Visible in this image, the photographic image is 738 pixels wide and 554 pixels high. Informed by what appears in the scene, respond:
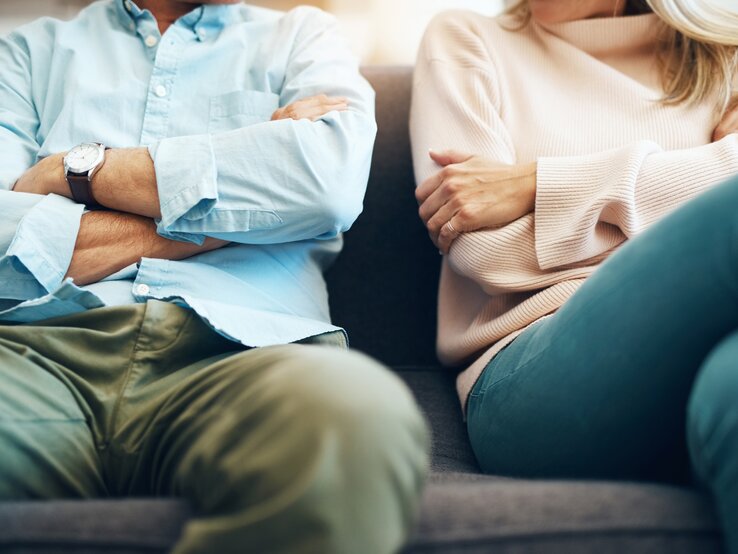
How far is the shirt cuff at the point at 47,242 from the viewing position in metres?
0.88

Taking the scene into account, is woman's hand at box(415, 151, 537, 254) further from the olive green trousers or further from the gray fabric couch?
the gray fabric couch

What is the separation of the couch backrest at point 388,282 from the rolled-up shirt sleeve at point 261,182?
330 millimetres

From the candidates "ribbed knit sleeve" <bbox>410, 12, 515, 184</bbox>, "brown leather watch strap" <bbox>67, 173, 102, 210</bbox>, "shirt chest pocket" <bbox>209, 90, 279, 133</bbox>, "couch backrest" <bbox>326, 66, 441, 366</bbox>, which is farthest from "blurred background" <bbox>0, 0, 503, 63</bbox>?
"brown leather watch strap" <bbox>67, 173, 102, 210</bbox>

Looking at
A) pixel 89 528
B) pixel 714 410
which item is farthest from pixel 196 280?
pixel 714 410

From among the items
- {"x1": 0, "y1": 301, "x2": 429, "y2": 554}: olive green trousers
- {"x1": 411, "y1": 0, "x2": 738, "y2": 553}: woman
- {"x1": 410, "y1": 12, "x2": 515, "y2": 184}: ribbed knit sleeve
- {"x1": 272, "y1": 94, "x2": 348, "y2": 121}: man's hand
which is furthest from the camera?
{"x1": 410, "y1": 12, "x2": 515, "y2": 184}: ribbed knit sleeve

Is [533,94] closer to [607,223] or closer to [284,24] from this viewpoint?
[607,223]

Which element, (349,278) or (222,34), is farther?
(349,278)

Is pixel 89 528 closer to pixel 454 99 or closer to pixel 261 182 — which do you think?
pixel 261 182

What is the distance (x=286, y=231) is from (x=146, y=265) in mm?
192

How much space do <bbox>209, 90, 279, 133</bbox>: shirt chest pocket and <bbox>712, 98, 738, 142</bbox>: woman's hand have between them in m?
0.72

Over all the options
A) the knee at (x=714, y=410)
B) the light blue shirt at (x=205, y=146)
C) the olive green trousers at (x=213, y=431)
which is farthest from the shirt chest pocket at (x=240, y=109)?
the knee at (x=714, y=410)

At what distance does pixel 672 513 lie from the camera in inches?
22.7

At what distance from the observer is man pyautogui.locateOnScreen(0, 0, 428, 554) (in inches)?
20.9

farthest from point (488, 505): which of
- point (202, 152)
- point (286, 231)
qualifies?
point (202, 152)
